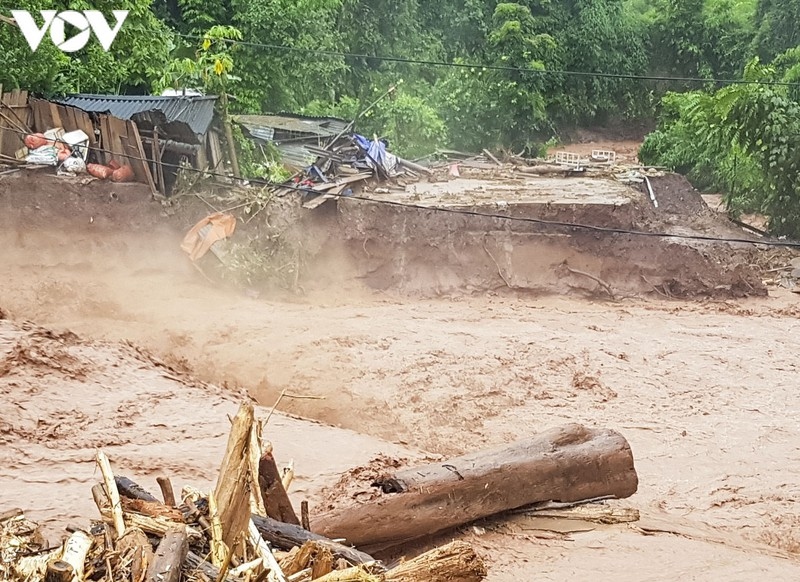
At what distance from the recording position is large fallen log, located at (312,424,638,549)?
6047mm

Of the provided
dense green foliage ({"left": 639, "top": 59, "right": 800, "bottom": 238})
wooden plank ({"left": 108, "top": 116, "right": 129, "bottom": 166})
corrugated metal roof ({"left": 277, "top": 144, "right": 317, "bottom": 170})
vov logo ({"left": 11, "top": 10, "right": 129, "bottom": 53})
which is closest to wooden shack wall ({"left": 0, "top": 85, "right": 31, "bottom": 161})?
vov logo ({"left": 11, "top": 10, "right": 129, "bottom": 53})

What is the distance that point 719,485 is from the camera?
393 inches

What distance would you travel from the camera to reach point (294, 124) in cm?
2072

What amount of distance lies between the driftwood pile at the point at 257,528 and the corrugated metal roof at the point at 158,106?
11.8 metres

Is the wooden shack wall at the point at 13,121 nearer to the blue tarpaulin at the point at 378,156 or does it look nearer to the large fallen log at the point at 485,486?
the blue tarpaulin at the point at 378,156

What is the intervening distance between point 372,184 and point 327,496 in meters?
13.1

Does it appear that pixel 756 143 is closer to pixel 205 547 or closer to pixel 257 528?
pixel 257 528

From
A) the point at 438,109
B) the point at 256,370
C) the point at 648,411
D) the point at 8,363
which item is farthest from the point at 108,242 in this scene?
the point at 438,109

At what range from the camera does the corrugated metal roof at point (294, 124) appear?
19844mm

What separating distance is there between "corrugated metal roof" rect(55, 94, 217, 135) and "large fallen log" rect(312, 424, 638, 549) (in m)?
11.5

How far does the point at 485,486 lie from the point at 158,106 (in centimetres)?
1283

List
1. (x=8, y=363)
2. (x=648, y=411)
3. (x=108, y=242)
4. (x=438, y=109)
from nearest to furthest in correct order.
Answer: (x=8, y=363) → (x=648, y=411) → (x=108, y=242) → (x=438, y=109)

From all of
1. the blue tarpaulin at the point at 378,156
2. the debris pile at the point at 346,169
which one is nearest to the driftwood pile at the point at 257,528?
the debris pile at the point at 346,169

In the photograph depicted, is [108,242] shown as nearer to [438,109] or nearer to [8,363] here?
[8,363]
